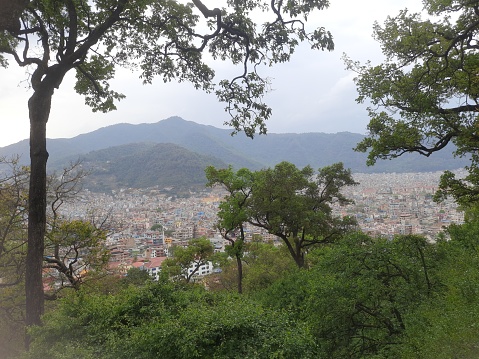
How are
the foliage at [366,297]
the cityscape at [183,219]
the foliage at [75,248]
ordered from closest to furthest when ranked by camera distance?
the foliage at [366,297], the foliage at [75,248], the cityscape at [183,219]

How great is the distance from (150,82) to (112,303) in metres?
4.94

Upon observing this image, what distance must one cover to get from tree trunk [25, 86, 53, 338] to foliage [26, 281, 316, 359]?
46 centimetres

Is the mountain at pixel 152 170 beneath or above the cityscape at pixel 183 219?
above

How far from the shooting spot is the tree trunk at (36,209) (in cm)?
573

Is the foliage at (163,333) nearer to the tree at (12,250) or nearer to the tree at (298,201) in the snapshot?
the tree at (12,250)

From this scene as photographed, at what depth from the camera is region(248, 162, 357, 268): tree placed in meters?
13.3

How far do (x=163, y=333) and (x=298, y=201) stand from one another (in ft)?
31.4

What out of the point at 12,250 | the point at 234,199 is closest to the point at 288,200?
the point at 234,199

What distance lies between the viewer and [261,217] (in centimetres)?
1426

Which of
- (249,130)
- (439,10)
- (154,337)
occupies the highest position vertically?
(439,10)

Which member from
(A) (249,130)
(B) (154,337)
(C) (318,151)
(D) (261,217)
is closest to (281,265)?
(D) (261,217)

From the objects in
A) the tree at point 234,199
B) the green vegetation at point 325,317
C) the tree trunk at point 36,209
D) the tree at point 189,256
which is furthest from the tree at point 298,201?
the tree trunk at point 36,209

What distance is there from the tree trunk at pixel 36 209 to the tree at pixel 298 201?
29.5 feet

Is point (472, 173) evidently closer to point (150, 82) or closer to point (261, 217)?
point (261, 217)
